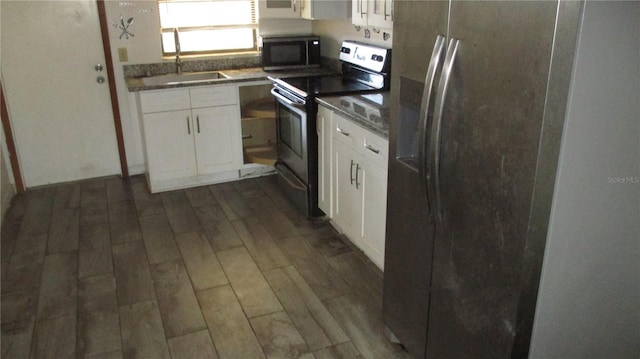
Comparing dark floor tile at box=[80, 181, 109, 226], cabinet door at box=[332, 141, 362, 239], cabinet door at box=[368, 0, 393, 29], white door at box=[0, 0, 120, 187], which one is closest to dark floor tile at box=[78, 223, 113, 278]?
dark floor tile at box=[80, 181, 109, 226]

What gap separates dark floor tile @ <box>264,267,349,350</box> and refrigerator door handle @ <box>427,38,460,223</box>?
→ 0.96 meters

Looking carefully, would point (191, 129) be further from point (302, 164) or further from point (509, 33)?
point (509, 33)

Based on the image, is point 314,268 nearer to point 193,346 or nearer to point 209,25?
point 193,346

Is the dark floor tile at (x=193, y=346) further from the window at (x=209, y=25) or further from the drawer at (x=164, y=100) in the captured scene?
the window at (x=209, y=25)

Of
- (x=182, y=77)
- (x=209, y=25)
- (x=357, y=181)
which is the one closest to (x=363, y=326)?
(x=357, y=181)

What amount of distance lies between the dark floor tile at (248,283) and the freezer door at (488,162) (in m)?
1.11

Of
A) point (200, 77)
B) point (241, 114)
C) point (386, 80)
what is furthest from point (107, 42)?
point (386, 80)

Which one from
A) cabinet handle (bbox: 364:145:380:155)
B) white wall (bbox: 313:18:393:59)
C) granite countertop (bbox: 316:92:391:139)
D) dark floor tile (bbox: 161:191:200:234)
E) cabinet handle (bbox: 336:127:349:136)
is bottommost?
dark floor tile (bbox: 161:191:200:234)

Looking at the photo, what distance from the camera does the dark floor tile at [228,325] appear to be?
2.36 meters

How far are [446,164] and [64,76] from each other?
143 inches

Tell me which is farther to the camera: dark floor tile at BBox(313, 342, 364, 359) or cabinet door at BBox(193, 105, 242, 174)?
cabinet door at BBox(193, 105, 242, 174)

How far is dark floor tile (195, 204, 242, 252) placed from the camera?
3361 mm

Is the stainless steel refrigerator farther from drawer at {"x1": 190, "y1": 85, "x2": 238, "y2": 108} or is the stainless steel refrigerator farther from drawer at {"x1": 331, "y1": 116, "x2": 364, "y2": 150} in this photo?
drawer at {"x1": 190, "y1": 85, "x2": 238, "y2": 108}

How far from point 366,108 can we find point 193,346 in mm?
Result: 1604
